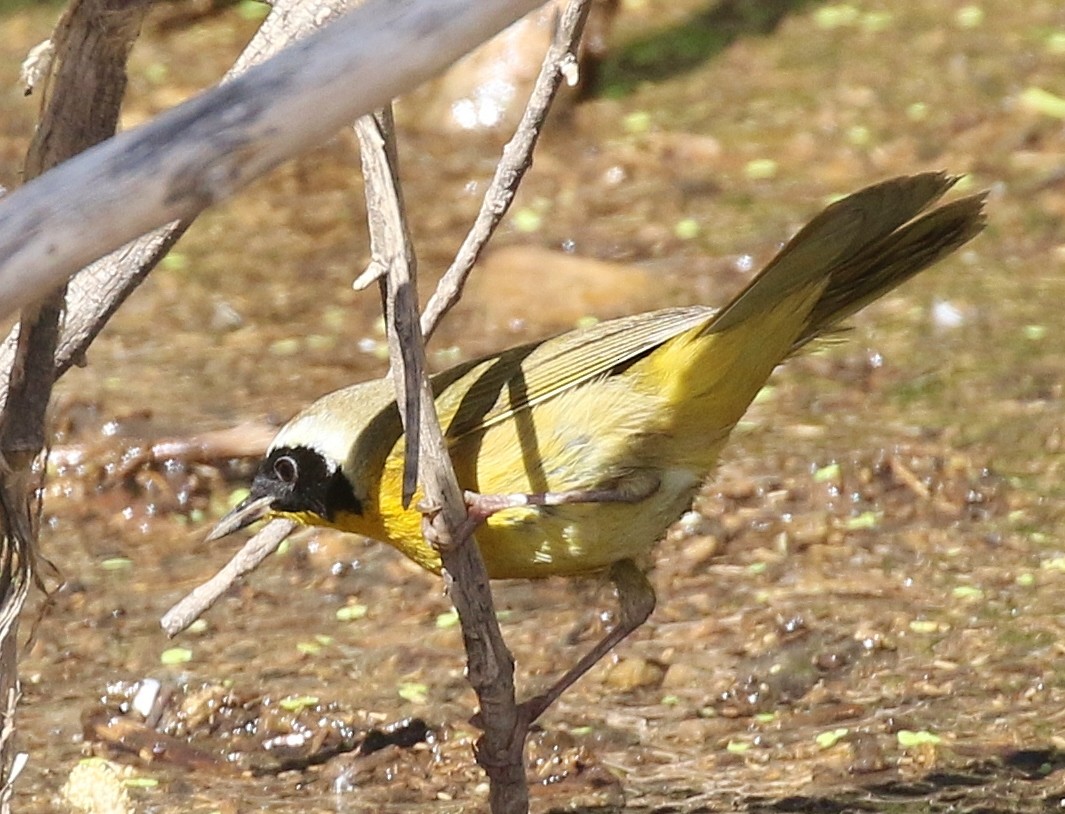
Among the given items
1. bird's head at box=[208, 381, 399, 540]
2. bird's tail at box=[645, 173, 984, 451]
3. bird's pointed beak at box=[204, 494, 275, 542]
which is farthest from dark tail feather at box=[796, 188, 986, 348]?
bird's pointed beak at box=[204, 494, 275, 542]

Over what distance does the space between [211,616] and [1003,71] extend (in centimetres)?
473

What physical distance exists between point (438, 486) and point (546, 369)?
2.97 ft

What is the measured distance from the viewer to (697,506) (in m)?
5.16

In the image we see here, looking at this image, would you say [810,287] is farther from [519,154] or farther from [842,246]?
[519,154]

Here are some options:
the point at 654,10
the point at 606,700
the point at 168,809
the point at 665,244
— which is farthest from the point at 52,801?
the point at 654,10

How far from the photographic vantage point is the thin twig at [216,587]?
3.39 metres

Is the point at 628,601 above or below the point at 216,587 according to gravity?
below

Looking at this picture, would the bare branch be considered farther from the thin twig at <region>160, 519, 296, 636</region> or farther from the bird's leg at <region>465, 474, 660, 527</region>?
the thin twig at <region>160, 519, 296, 636</region>

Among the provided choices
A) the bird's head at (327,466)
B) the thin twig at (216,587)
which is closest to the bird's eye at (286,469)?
the bird's head at (327,466)

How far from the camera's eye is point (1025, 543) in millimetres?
4809

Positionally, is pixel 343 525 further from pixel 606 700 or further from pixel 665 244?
pixel 665 244

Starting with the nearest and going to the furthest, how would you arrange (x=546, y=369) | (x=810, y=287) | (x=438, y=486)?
1. (x=438, y=486)
2. (x=810, y=287)
3. (x=546, y=369)

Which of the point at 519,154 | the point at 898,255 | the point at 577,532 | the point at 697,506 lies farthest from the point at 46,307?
the point at 697,506

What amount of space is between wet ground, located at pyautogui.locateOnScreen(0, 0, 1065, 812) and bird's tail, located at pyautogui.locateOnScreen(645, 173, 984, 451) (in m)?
0.70
